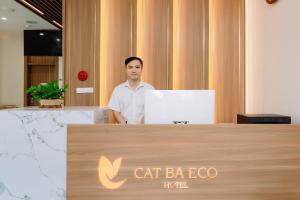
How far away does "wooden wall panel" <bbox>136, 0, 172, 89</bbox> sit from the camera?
3.78m

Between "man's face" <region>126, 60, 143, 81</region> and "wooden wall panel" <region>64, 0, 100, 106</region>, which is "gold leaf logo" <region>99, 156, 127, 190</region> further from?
"wooden wall panel" <region>64, 0, 100, 106</region>

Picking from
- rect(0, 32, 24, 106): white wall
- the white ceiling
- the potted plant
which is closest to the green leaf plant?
the potted plant

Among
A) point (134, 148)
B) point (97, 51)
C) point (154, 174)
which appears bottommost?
point (154, 174)

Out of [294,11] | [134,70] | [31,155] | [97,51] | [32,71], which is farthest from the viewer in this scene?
[32,71]

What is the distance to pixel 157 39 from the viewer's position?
3777 mm

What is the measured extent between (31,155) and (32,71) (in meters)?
6.97

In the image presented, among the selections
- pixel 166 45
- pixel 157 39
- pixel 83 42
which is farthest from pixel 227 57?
pixel 83 42

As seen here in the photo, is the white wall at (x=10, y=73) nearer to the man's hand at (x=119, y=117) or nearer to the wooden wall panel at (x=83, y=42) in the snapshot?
the wooden wall panel at (x=83, y=42)

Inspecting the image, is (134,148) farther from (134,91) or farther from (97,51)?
(97,51)

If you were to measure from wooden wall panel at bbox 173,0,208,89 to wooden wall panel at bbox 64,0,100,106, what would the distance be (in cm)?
101

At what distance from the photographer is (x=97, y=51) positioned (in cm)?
373

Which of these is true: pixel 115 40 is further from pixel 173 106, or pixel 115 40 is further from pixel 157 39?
pixel 173 106

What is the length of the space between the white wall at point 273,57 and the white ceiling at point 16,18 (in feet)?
13.2

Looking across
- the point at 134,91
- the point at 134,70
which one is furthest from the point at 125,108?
the point at 134,70
